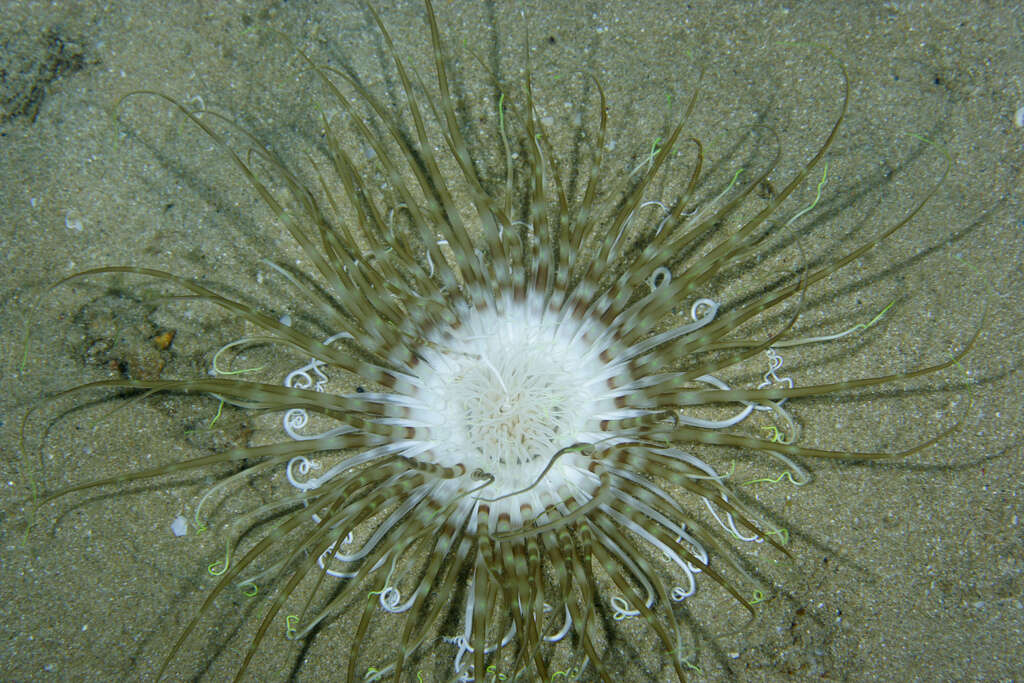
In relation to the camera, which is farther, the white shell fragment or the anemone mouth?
the white shell fragment

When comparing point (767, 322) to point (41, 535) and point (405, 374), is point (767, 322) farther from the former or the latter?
point (41, 535)

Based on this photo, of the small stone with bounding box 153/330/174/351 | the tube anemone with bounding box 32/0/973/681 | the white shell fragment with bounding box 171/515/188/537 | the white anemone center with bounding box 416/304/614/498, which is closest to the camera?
the tube anemone with bounding box 32/0/973/681

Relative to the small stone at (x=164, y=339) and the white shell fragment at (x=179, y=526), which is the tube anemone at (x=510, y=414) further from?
the small stone at (x=164, y=339)

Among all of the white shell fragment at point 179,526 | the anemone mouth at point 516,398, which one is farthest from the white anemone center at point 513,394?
the white shell fragment at point 179,526

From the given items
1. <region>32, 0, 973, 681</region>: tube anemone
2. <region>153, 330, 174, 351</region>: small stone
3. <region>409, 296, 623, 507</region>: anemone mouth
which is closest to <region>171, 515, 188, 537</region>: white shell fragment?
<region>32, 0, 973, 681</region>: tube anemone

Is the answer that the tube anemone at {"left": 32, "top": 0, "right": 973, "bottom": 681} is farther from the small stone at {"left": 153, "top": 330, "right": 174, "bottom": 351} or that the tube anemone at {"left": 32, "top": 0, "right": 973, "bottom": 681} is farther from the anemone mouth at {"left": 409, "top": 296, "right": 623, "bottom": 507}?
the small stone at {"left": 153, "top": 330, "right": 174, "bottom": 351}

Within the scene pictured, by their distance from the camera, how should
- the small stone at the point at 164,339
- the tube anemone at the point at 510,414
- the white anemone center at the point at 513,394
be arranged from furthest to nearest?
the small stone at the point at 164,339, the white anemone center at the point at 513,394, the tube anemone at the point at 510,414

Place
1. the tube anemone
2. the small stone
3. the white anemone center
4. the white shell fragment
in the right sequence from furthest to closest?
the small stone → the white shell fragment → the white anemone center → the tube anemone

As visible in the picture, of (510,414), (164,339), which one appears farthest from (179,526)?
(510,414)
